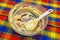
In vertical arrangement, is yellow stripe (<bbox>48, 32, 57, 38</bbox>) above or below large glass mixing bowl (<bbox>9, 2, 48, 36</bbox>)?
below

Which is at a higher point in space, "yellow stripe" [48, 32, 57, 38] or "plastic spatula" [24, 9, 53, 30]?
"plastic spatula" [24, 9, 53, 30]

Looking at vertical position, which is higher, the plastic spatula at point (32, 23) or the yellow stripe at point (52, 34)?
the plastic spatula at point (32, 23)

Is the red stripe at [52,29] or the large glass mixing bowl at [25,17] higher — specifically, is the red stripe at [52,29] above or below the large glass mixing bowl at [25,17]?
below

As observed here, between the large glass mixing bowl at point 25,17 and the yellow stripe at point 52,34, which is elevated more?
Answer: the large glass mixing bowl at point 25,17

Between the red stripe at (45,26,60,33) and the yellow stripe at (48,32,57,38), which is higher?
the red stripe at (45,26,60,33)

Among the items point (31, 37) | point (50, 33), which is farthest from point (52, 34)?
point (31, 37)

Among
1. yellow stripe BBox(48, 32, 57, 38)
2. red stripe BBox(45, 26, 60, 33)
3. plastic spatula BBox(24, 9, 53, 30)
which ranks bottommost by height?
yellow stripe BBox(48, 32, 57, 38)

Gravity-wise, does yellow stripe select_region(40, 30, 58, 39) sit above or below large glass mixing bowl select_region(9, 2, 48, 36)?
below

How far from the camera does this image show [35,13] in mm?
876

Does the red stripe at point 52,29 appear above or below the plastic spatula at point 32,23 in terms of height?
below

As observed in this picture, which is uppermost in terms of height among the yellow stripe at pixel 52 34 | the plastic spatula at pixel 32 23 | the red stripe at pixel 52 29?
the plastic spatula at pixel 32 23

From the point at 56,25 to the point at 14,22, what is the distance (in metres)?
0.25

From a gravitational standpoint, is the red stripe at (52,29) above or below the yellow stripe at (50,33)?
above

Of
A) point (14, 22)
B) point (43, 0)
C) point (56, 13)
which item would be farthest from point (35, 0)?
point (14, 22)
